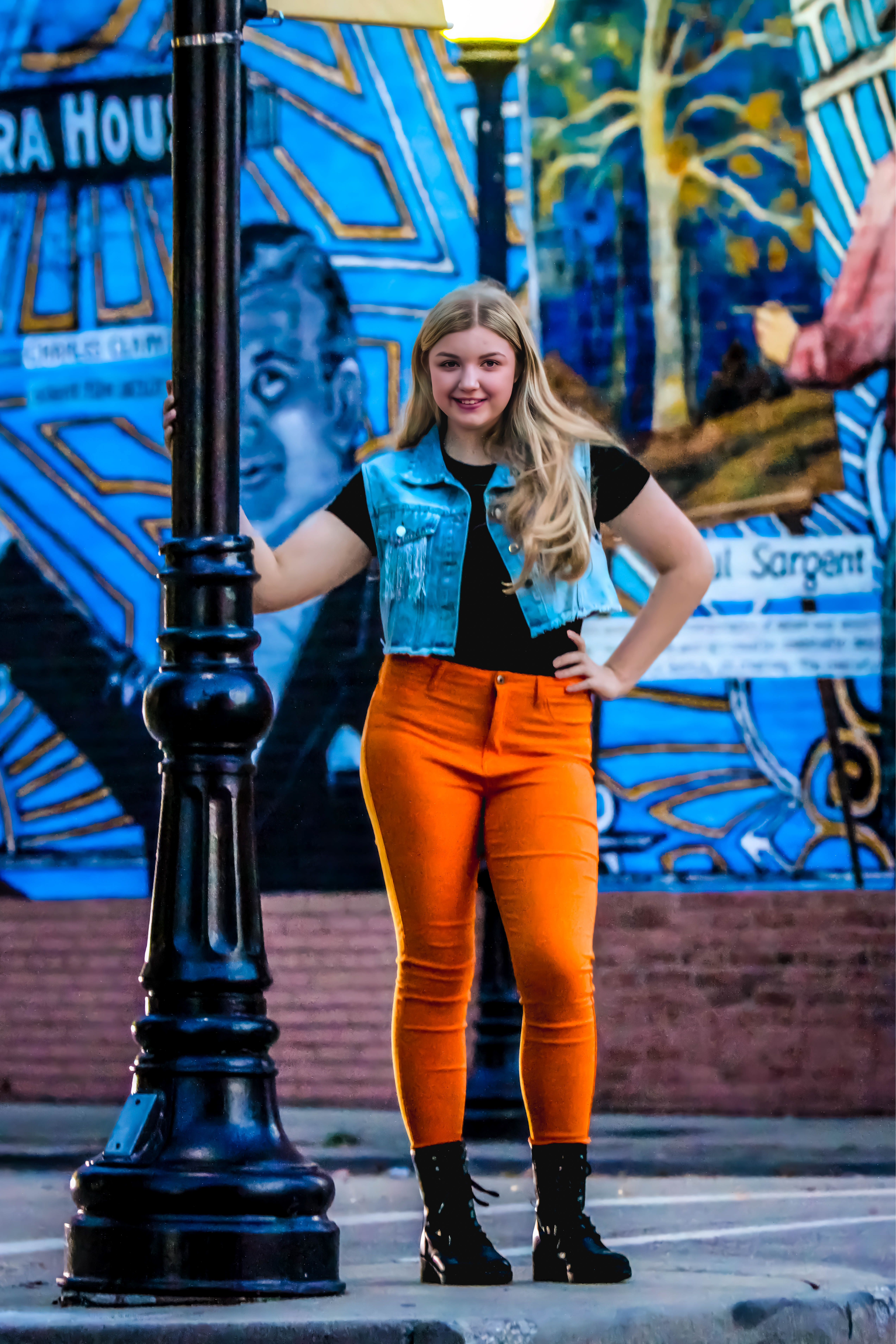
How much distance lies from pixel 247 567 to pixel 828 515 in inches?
243

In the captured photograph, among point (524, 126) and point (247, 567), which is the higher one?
point (524, 126)

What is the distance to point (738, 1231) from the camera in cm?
647

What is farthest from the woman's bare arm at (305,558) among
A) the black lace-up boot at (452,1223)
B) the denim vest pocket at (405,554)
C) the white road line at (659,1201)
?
the white road line at (659,1201)

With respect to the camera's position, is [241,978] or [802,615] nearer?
[241,978]

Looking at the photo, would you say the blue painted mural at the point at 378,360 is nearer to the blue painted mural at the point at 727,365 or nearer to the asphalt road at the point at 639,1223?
the blue painted mural at the point at 727,365

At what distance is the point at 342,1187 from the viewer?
7.66 m

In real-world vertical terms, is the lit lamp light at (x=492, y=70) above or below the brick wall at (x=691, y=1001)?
above

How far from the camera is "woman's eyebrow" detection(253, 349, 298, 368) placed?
1071cm

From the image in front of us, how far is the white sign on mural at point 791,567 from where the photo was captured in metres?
10.2

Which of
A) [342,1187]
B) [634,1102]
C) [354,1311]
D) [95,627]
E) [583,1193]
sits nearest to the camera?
[354,1311]

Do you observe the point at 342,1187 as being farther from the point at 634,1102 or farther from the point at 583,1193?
the point at 583,1193

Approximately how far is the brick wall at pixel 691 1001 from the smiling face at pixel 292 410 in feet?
6.49

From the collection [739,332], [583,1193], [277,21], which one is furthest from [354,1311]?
[739,332]

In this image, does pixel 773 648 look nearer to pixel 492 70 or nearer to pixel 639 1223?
pixel 492 70
